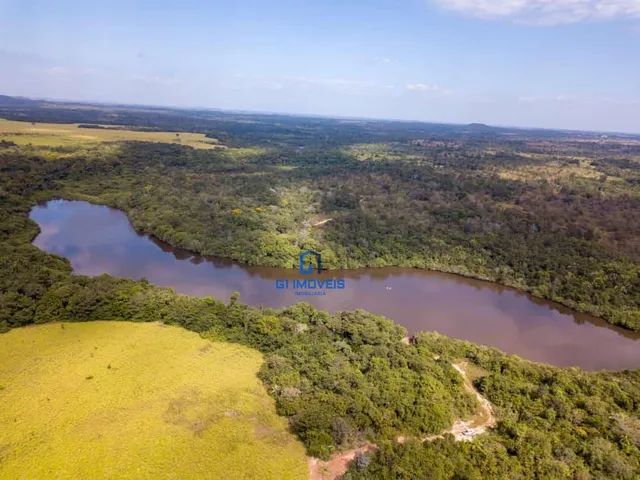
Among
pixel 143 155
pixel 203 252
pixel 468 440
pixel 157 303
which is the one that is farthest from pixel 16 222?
pixel 468 440

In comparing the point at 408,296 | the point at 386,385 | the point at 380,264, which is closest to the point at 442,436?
the point at 386,385

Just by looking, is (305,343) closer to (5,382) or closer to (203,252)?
(5,382)

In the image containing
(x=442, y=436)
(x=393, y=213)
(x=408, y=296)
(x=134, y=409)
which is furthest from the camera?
(x=393, y=213)

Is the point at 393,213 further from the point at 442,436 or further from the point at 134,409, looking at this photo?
the point at 134,409

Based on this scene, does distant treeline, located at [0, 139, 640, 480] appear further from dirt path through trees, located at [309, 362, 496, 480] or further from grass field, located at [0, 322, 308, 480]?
grass field, located at [0, 322, 308, 480]

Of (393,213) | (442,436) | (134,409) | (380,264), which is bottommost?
(134,409)

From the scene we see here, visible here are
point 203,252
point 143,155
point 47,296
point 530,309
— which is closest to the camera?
point 47,296
